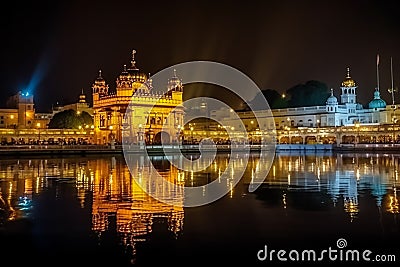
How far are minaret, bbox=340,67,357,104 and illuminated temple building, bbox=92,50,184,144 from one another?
3091 centimetres

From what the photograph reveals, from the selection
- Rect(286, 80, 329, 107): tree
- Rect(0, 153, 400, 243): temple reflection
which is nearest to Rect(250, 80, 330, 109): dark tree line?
Rect(286, 80, 329, 107): tree

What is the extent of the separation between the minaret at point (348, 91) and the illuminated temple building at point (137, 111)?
30.9 m

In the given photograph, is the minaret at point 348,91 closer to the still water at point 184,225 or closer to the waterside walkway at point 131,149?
the waterside walkway at point 131,149

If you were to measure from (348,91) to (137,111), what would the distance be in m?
41.0

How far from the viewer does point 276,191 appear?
16.7 metres

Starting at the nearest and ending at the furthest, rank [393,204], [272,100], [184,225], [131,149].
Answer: [184,225] → [393,204] → [131,149] → [272,100]

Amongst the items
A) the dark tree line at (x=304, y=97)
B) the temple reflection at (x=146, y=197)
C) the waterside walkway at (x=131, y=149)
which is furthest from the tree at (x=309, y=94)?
the temple reflection at (x=146, y=197)

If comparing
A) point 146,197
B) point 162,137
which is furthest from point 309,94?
point 146,197

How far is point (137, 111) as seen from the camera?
74438 millimetres

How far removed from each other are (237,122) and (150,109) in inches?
1352

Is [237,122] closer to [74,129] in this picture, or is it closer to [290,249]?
[74,129]

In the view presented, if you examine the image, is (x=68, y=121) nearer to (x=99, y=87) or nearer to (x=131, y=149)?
(x=99, y=87)

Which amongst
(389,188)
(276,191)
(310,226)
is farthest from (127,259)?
(389,188)

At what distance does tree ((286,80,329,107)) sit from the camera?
108 metres
